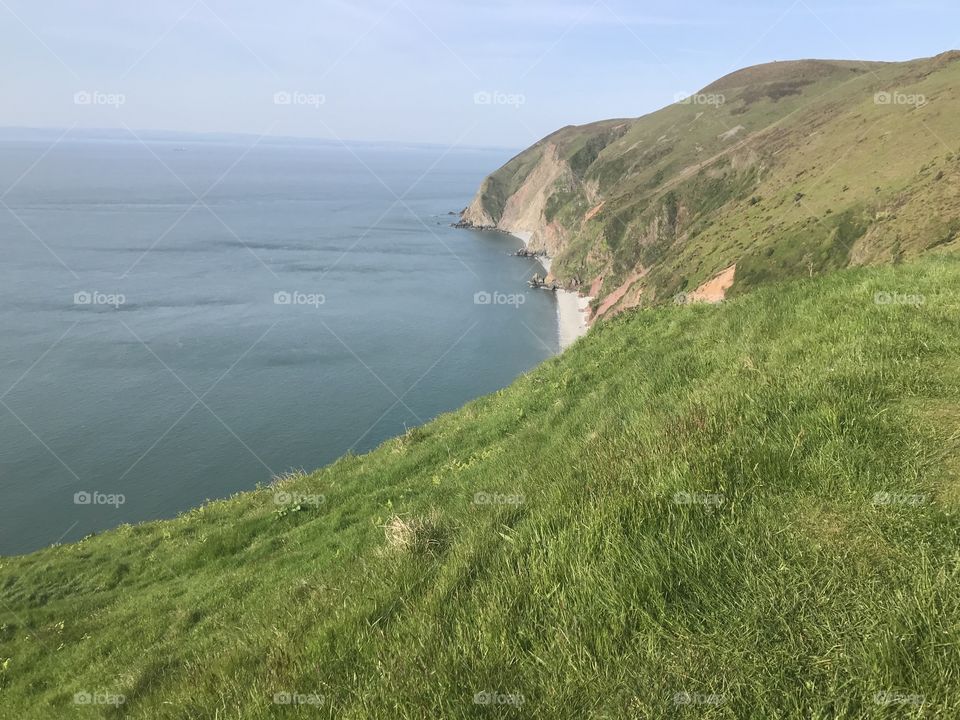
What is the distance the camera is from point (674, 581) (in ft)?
12.5

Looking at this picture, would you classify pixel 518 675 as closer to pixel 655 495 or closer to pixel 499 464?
pixel 655 495

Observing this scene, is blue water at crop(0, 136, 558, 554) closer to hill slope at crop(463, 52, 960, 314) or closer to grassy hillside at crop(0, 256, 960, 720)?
hill slope at crop(463, 52, 960, 314)

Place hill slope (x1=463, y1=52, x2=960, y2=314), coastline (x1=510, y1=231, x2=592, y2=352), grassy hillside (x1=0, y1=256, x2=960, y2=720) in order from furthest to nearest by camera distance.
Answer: coastline (x1=510, y1=231, x2=592, y2=352)
hill slope (x1=463, y1=52, x2=960, y2=314)
grassy hillside (x1=0, y1=256, x2=960, y2=720)

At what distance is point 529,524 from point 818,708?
2.49m

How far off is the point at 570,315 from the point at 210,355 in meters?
60.3

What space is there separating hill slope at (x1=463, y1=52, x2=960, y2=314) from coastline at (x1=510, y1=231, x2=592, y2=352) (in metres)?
3.38

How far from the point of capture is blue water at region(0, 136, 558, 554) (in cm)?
4703

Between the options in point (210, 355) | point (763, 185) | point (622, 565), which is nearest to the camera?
point (622, 565)

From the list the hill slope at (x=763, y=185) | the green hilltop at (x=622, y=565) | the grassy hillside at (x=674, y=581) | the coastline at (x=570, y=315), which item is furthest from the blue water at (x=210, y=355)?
the grassy hillside at (x=674, y=581)

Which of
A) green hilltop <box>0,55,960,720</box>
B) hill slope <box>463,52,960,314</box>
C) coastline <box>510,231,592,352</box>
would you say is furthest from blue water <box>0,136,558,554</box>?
green hilltop <box>0,55,960,720</box>

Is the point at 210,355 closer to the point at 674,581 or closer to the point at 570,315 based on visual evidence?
the point at 570,315

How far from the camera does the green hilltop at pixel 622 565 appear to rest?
3176mm

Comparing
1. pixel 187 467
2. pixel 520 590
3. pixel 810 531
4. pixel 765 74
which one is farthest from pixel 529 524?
pixel 765 74

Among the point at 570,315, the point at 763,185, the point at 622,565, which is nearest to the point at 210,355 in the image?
the point at 570,315
